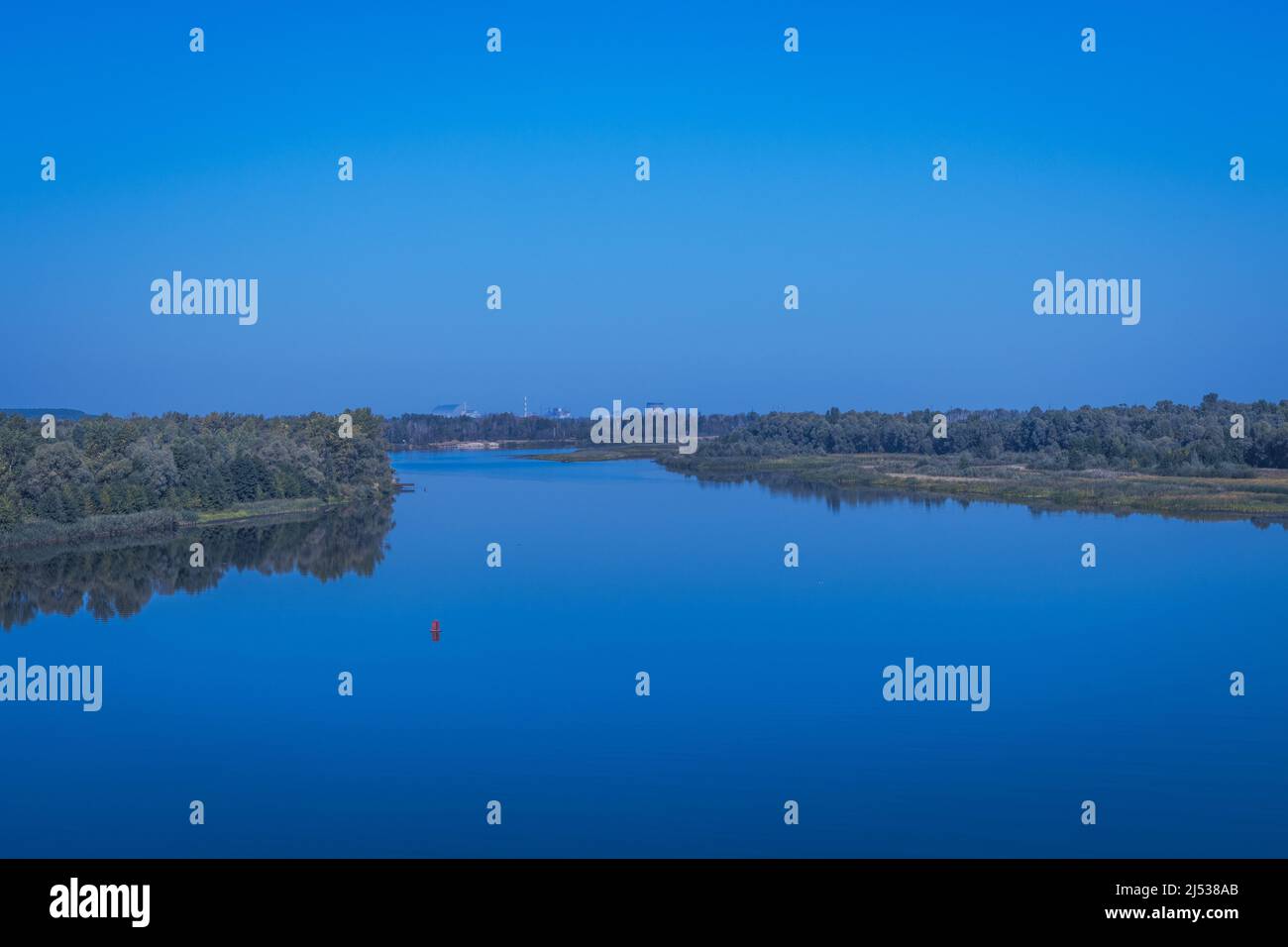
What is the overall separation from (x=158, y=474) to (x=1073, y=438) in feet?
133

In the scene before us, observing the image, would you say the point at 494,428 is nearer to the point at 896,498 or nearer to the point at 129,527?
the point at 896,498

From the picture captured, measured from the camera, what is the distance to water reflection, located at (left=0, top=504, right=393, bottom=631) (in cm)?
2219

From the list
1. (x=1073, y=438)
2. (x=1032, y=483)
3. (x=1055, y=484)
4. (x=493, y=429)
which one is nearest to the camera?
(x=1055, y=484)

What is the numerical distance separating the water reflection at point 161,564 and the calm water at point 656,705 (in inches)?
6.6

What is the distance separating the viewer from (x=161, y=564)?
1051 inches

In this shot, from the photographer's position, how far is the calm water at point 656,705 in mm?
10414

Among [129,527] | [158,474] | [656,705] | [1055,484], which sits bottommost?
[656,705]

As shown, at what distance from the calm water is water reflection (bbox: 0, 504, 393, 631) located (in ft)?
0.55

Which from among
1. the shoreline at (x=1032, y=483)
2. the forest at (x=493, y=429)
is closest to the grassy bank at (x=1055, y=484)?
the shoreline at (x=1032, y=483)

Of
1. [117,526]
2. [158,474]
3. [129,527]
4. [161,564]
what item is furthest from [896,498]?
[117,526]

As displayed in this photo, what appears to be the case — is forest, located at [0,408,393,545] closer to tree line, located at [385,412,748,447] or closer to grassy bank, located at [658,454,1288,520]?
grassy bank, located at [658,454,1288,520]

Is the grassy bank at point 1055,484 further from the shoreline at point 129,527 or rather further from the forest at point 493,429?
the forest at point 493,429

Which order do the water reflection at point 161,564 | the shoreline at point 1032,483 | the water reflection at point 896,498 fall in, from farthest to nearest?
1. the shoreline at point 1032,483
2. the water reflection at point 896,498
3. the water reflection at point 161,564

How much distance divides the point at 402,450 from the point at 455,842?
10337 cm
